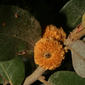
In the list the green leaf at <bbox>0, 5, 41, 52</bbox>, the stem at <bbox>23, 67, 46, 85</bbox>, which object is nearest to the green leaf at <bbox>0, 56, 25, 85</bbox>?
the stem at <bbox>23, 67, 46, 85</bbox>

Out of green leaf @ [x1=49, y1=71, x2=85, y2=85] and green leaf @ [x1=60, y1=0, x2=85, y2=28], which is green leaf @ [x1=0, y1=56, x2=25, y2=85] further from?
green leaf @ [x1=60, y1=0, x2=85, y2=28]

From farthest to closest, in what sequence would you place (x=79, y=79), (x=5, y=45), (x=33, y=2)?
(x=33, y=2), (x=79, y=79), (x=5, y=45)

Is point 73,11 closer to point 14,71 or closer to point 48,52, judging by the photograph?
point 48,52

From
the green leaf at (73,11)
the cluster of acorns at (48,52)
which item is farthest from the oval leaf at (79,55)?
the green leaf at (73,11)

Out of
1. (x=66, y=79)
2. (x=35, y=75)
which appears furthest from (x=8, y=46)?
(x=66, y=79)

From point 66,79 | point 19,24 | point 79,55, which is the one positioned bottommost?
point 66,79

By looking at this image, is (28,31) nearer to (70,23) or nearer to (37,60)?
(37,60)

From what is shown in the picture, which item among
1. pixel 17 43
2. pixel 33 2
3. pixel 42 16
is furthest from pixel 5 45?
pixel 33 2
